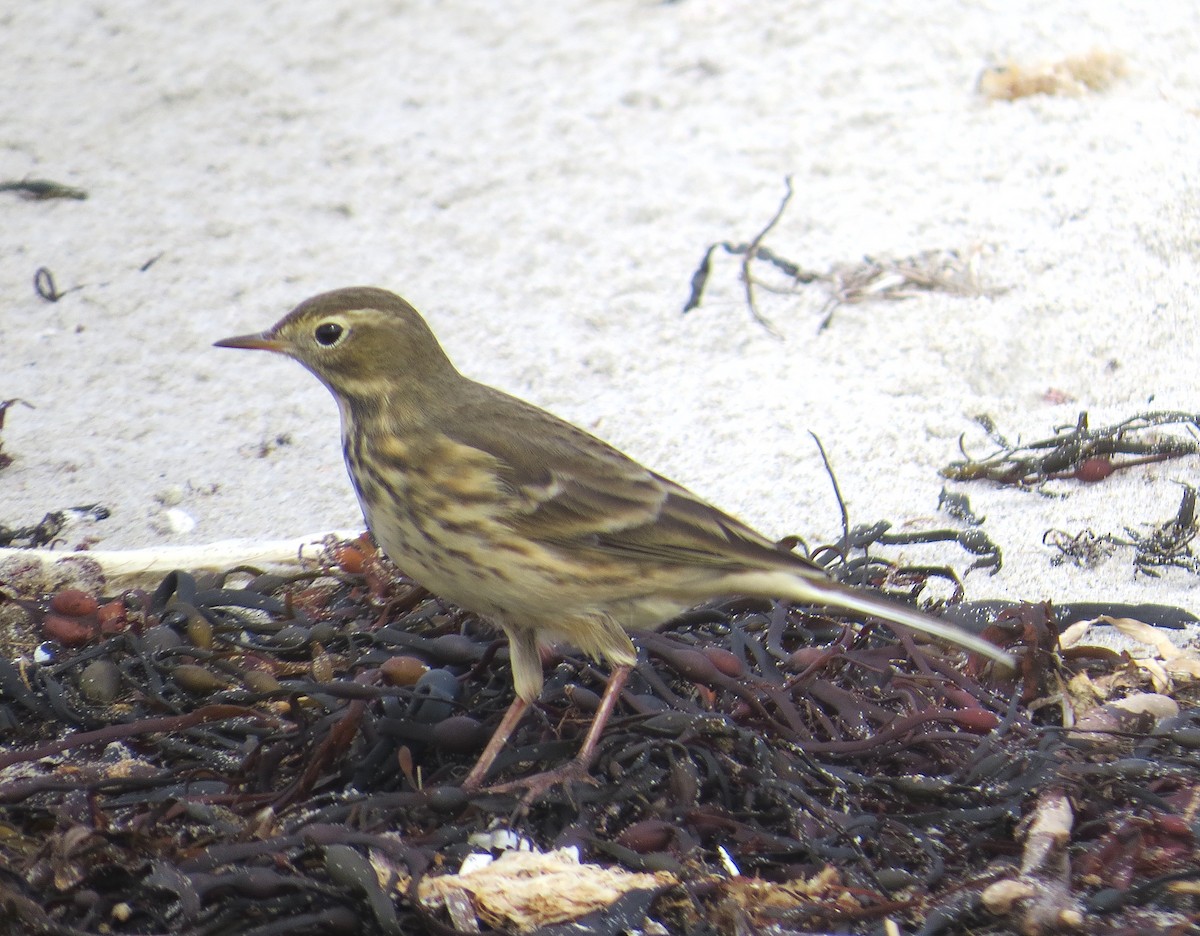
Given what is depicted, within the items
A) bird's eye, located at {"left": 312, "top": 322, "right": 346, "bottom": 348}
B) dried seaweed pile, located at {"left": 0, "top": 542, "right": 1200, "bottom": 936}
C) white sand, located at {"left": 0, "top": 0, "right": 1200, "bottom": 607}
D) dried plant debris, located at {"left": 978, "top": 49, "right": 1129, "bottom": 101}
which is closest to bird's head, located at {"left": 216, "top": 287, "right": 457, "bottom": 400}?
bird's eye, located at {"left": 312, "top": 322, "right": 346, "bottom": 348}

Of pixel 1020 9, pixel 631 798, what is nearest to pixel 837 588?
pixel 631 798

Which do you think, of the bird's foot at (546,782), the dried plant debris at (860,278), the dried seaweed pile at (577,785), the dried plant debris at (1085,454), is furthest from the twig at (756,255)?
the bird's foot at (546,782)

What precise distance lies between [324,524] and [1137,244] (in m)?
3.62

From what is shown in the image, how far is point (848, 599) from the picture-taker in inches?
144

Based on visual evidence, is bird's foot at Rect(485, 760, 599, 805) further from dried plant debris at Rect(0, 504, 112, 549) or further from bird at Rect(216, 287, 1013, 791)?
dried plant debris at Rect(0, 504, 112, 549)

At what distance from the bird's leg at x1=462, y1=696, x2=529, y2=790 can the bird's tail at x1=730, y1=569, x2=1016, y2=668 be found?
0.61 m

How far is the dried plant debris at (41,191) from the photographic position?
24.5 ft

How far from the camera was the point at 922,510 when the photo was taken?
5.15m

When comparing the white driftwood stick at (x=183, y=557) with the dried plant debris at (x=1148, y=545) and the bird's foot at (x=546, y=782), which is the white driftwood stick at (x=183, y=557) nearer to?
the bird's foot at (x=546, y=782)

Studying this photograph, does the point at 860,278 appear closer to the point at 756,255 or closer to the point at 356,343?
the point at 756,255

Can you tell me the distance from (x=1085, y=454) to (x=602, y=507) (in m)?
2.14

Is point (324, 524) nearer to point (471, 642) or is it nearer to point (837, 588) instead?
point (471, 642)

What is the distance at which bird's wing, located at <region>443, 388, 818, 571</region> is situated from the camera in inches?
149

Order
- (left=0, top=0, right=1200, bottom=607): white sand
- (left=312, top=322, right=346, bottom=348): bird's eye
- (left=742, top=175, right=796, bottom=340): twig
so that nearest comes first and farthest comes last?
1. (left=312, top=322, right=346, bottom=348): bird's eye
2. (left=0, top=0, right=1200, bottom=607): white sand
3. (left=742, top=175, right=796, bottom=340): twig
